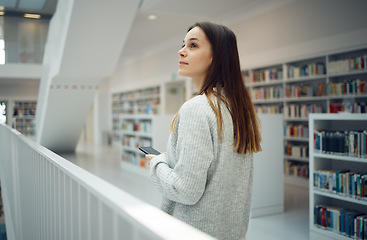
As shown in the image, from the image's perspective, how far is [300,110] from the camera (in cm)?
604

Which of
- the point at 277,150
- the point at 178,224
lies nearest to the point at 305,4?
the point at 277,150

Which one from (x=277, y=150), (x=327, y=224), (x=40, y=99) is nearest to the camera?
(x=327, y=224)

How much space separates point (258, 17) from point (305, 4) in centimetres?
116

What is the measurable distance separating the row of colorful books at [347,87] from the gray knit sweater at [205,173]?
181 inches

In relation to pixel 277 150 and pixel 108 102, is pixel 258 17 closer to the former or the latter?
pixel 277 150

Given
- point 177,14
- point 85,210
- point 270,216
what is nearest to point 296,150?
point 270,216

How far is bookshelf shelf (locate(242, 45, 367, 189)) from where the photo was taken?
16.7 ft

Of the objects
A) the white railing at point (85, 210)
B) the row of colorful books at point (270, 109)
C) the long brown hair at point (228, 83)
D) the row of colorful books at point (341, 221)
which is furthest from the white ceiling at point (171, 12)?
the long brown hair at point (228, 83)

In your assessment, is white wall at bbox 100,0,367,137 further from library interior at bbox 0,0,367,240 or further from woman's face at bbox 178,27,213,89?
woman's face at bbox 178,27,213,89

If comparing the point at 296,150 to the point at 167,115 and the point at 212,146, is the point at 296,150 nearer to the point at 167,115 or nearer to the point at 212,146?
the point at 167,115

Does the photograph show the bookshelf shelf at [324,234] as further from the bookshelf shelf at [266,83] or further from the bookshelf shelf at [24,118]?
the bookshelf shelf at [24,118]

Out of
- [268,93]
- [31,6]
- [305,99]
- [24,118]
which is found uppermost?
A: [31,6]

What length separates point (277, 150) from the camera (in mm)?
4262

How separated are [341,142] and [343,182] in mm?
398
